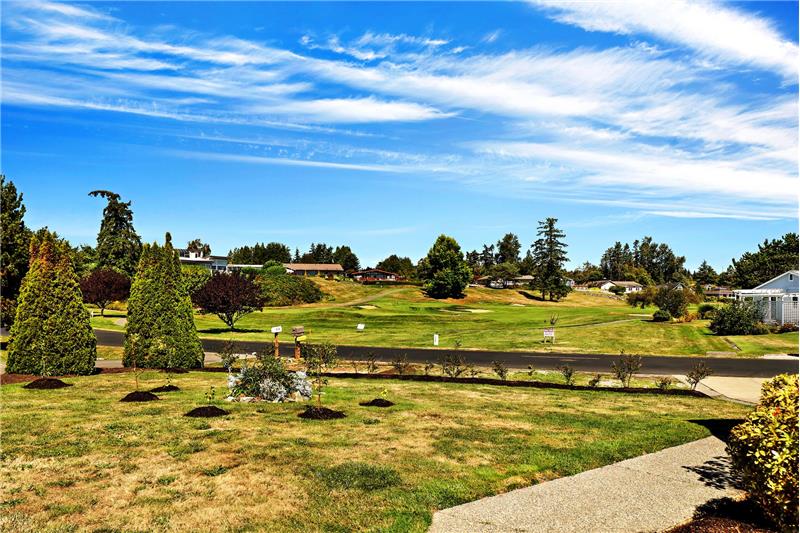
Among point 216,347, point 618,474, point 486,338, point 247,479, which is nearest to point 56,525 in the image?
point 247,479

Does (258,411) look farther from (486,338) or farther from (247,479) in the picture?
(486,338)

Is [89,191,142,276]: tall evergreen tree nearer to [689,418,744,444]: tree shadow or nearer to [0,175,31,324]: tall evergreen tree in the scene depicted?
[0,175,31,324]: tall evergreen tree

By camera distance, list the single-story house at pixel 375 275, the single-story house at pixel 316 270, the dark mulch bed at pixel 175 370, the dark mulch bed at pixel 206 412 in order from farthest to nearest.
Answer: the single-story house at pixel 375 275 → the single-story house at pixel 316 270 → the dark mulch bed at pixel 175 370 → the dark mulch bed at pixel 206 412

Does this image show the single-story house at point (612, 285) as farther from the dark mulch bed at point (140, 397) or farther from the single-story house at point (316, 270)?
the dark mulch bed at point (140, 397)

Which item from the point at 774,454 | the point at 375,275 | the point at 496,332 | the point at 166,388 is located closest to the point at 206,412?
the point at 166,388

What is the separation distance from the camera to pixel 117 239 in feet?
280

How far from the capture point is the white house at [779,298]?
153 ft

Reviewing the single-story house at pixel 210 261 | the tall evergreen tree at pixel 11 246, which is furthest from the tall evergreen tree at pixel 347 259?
the tall evergreen tree at pixel 11 246

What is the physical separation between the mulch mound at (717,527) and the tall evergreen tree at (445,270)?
9200 cm

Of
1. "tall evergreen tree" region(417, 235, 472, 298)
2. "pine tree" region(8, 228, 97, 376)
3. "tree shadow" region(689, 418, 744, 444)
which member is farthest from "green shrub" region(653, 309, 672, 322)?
"pine tree" region(8, 228, 97, 376)

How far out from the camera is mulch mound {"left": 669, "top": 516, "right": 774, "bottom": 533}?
7625 millimetres

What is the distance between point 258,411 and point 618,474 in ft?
30.1

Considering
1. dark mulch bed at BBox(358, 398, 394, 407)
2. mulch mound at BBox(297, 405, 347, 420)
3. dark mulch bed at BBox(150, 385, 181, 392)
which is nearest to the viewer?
mulch mound at BBox(297, 405, 347, 420)

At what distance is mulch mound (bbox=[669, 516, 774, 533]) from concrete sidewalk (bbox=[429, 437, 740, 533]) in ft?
0.68
